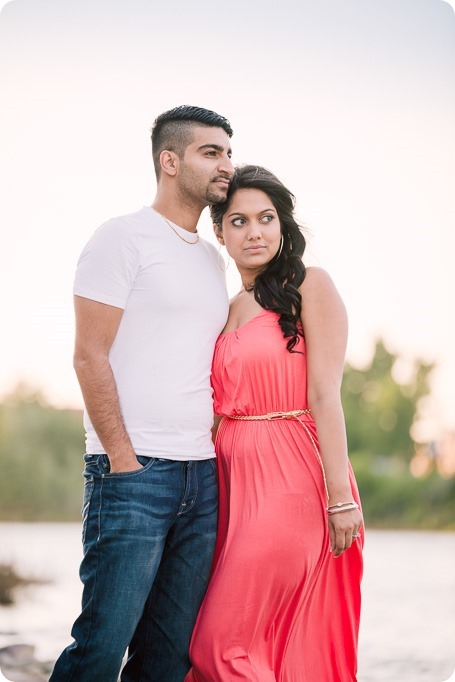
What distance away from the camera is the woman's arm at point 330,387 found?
2.86 metres

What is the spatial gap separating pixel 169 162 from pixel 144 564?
1.41 meters

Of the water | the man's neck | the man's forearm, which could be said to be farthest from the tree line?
the man's forearm

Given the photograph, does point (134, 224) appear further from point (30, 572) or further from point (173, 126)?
point (30, 572)

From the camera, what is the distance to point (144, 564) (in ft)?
8.94

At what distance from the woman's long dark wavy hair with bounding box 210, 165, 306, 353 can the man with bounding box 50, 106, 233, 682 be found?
18 centimetres

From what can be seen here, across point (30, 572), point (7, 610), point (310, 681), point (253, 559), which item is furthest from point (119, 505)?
point (30, 572)

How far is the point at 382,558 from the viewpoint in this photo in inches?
635

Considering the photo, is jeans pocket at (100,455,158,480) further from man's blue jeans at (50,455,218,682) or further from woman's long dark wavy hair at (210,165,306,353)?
woman's long dark wavy hair at (210,165,306,353)

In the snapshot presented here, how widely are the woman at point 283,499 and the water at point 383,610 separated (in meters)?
3.78

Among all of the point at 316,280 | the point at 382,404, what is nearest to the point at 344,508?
the point at 316,280

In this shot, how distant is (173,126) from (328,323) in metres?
0.93

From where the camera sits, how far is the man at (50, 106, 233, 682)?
2699 millimetres

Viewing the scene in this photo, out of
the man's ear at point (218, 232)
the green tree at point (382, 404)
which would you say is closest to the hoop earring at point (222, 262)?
the man's ear at point (218, 232)

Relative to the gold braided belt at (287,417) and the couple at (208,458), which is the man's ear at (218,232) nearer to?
the couple at (208,458)
